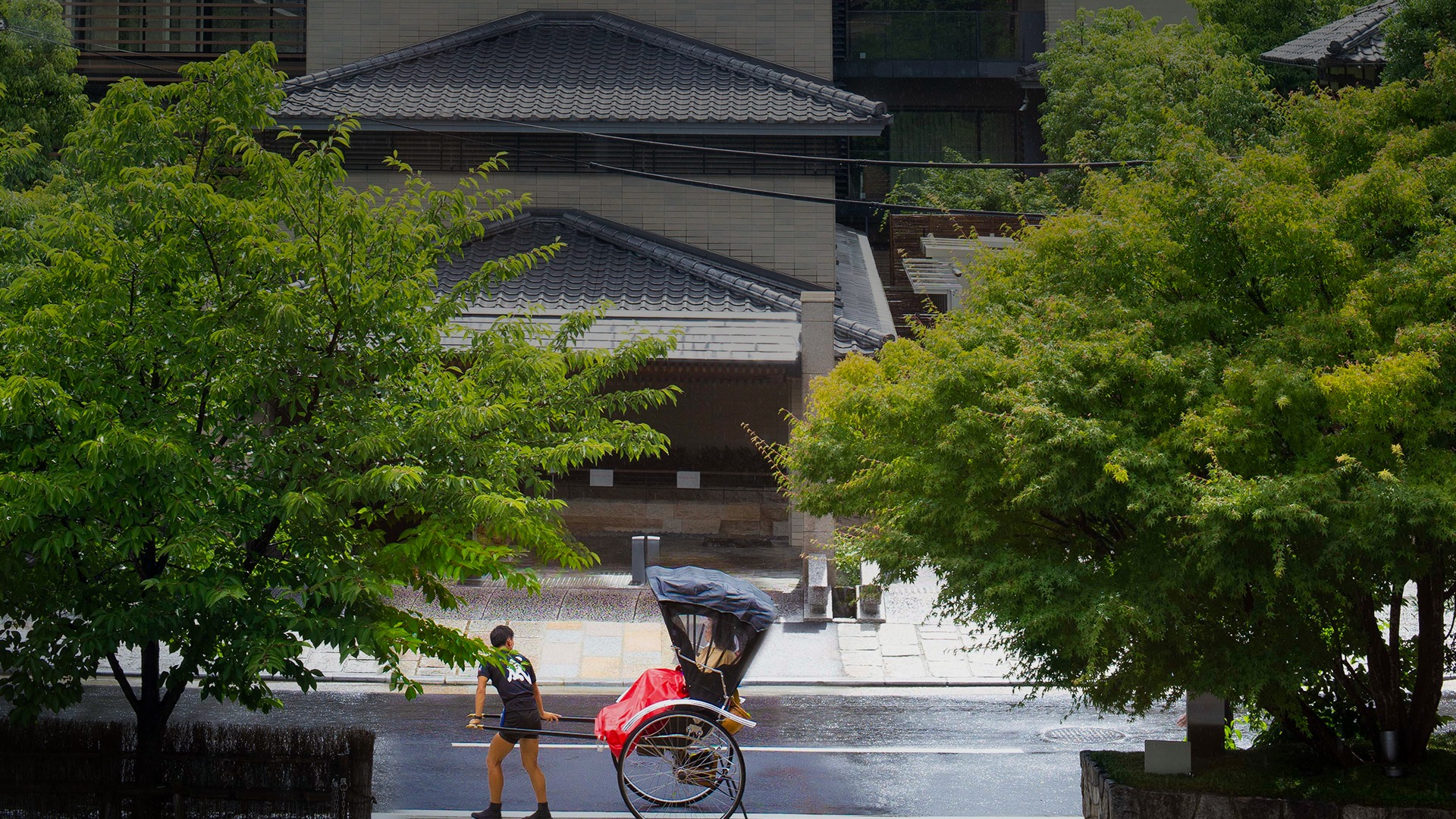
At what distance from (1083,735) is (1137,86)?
53.5 feet

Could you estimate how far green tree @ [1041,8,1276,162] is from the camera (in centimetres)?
2525

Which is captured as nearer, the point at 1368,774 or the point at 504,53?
the point at 1368,774

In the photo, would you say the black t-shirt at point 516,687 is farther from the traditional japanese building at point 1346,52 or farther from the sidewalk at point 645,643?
the traditional japanese building at point 1346,52

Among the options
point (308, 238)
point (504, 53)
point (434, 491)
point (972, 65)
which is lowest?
point (434, 491)

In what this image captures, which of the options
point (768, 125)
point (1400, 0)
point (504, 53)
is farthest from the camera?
point (504, 53)

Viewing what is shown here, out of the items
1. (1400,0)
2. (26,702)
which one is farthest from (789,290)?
(26,702)

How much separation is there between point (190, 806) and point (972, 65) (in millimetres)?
32235

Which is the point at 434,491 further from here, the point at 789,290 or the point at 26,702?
the point at 789,290

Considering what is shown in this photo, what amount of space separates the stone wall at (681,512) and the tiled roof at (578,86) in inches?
261

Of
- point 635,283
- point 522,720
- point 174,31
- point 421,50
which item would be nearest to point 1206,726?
point 522,720

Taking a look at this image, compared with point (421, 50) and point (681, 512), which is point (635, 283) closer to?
point (681, 512)

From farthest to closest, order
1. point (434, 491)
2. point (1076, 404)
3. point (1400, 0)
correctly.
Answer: point (1400, 0) < point (1076, 404) < point (434, 491)

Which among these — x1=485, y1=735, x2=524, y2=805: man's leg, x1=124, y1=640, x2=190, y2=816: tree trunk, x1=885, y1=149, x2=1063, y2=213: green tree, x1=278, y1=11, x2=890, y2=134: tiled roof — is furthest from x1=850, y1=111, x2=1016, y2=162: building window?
x1=124, y1=640, x2=190, y2=816: tree trunk

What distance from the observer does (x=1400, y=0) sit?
1784cm
